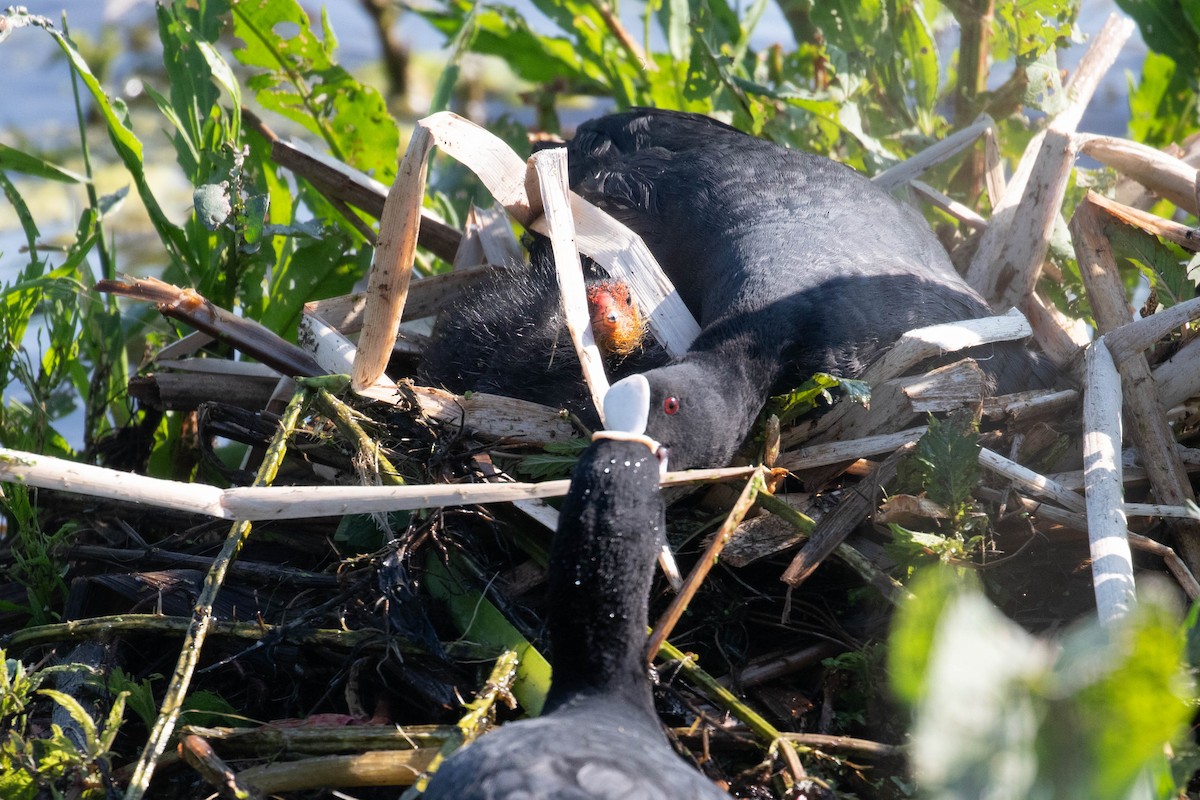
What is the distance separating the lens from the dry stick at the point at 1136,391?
6.10ft

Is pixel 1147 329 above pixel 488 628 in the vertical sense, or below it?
above

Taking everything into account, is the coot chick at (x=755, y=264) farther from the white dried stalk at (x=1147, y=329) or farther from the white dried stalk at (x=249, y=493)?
the white dried stalk at (x=249, y=493)

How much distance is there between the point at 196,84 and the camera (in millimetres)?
2805

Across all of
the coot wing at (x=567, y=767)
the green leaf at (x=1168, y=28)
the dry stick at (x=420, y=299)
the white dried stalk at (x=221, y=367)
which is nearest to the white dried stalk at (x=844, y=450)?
the coot wing at (x=567, y=767)

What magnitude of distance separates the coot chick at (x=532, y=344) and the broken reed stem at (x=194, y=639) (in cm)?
43

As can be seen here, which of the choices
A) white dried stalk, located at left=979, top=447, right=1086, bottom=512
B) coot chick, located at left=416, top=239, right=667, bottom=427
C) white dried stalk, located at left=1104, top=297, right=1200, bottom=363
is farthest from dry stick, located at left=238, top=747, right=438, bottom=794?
white dried stalk, located at left=1104, top=297, right=1200, bottom=363

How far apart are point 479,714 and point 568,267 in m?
0.85

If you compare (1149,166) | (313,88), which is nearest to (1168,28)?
→ (1149,166)

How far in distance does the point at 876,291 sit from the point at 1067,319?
2.02 ft

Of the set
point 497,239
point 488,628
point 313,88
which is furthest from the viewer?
point 313,88

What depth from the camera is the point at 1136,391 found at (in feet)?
6.52

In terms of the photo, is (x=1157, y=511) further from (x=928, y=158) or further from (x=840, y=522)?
(x=928, y=158)

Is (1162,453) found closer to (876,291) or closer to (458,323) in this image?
(876,291)

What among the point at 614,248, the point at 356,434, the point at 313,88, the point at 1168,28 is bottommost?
the point at 356,434
